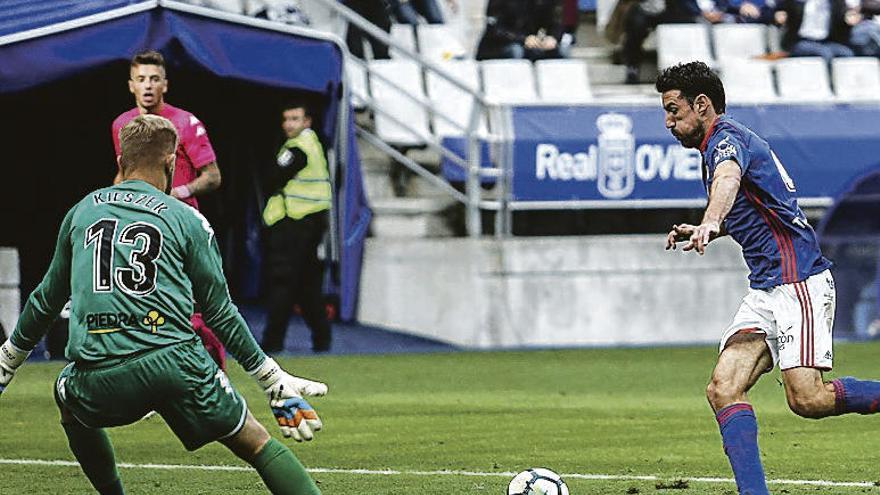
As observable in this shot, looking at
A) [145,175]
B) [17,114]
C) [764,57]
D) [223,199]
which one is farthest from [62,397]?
[764,57]

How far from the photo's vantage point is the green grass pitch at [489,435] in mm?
8094

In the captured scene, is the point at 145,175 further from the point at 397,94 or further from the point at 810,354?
the point at 397,94

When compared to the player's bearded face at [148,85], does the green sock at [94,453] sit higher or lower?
lower

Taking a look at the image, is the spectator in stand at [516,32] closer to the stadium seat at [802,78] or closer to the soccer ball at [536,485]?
the stadium seat at [802,78]

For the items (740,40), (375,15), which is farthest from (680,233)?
(740,40)

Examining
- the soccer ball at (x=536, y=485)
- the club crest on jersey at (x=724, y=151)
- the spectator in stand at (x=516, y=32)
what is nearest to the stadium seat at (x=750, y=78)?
the spectator in stand at (x=516, y=32)

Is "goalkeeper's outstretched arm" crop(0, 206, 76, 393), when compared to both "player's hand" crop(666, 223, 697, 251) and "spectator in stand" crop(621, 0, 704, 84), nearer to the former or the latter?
"player's hand" crop(666, 223, 697, 251)

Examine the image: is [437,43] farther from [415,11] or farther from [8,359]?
[8,359]

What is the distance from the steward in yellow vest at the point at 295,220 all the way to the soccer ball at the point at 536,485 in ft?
25.7

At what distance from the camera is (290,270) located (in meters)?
14.8

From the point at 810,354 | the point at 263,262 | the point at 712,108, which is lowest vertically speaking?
the point at 263,262

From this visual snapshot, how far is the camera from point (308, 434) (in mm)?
5777

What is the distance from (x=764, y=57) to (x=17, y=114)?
813cm

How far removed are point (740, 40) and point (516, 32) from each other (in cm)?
293
